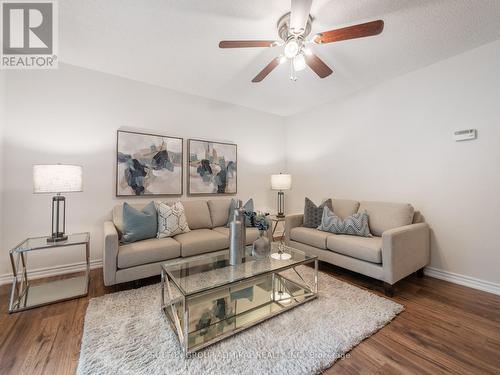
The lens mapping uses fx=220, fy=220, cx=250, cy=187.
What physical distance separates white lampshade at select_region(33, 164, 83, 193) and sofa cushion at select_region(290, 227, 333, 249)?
2.51 metres

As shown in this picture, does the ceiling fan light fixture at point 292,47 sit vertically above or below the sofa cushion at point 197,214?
above

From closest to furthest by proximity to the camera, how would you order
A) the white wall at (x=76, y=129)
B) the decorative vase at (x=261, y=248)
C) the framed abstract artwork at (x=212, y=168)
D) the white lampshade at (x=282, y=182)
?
the decorative vase at (x=261, y=248)
the white wall at (x=76, y=129)
the framed abstract artwork at (x=212, y=168)
the white lampshade at (x=282, y=182)

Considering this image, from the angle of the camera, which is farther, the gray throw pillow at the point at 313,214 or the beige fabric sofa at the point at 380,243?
the gray throw pillow at the point at 313,214

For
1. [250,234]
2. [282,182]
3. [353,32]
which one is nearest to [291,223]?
[250,234]

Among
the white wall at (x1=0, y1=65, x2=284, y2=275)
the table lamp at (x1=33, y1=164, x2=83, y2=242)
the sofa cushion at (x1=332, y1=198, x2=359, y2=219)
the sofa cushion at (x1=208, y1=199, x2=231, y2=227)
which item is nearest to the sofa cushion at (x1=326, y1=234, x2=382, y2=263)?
the sofa cushion at (x1=332, y1=198, x2=359, y2=219)

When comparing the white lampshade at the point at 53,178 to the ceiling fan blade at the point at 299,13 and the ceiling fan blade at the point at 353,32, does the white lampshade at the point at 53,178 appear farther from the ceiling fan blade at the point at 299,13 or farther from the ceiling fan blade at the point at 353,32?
the ceiling fan blade at the point at 353,32

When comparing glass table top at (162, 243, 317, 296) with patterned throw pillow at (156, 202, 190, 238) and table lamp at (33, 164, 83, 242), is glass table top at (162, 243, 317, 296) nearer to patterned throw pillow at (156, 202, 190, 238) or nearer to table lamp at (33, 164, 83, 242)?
patterned throw pillow at (156, 202, 190, 238)

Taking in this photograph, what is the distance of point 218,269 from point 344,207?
6.70ft

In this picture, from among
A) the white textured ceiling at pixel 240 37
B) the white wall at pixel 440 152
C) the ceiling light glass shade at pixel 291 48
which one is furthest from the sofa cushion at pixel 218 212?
the ceiling light glass shade at pixel 291 48

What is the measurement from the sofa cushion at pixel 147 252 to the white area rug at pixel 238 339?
311 mm

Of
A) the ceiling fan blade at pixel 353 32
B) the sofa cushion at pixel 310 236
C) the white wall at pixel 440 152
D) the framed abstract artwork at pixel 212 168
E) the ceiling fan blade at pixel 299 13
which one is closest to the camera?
the ceiling fan blade at pixel 299 13

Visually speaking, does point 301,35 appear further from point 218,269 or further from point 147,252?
point 147,252

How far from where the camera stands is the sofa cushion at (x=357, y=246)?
213 centimetres

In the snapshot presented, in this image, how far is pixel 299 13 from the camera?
146 centimetres
